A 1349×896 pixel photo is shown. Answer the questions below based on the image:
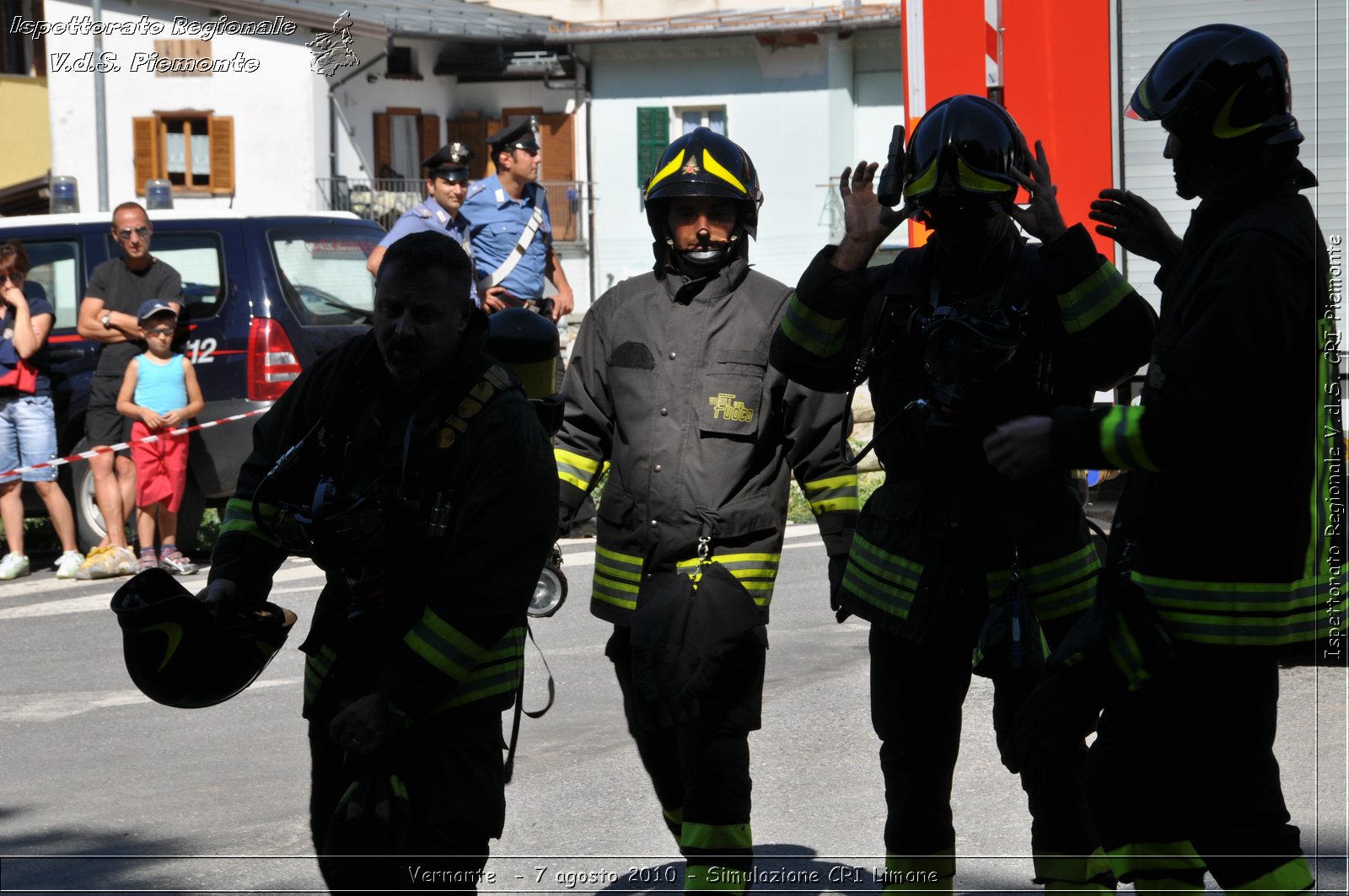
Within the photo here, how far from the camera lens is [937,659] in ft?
12.3

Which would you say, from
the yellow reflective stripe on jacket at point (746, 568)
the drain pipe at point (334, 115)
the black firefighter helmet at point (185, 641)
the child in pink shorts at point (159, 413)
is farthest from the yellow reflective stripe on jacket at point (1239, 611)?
the drain pipe at point (334, 115)

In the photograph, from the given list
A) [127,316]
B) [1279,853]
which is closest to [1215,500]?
[1279,853]

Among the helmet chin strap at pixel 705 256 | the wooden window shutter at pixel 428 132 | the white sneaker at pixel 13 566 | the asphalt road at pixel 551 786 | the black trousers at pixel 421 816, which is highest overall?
the wooden window shutter at pixel 428 132

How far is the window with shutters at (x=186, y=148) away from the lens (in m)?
32.3

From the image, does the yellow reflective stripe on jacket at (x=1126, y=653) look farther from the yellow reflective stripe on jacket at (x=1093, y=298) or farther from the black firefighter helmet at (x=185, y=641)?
the black firefighter helmet at (x=185, y=641)

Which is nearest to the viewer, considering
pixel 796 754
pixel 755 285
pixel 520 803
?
pixel 755 285

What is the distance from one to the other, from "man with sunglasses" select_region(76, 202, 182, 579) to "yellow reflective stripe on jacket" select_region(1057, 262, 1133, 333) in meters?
7.61

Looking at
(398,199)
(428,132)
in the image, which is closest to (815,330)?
(398,199)

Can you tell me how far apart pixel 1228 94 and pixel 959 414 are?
2.94 ft

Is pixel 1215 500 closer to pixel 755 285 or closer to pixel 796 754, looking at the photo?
pixel 755 285

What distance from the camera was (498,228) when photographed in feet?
30.4

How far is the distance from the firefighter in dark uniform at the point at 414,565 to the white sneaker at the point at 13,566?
7.56 m

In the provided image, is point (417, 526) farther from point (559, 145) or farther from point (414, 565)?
point (559, 145)

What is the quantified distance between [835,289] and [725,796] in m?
1.38
